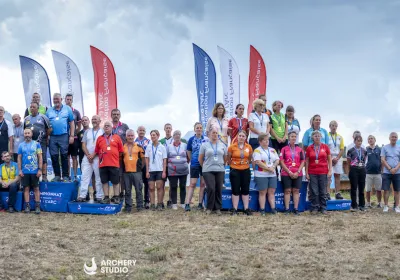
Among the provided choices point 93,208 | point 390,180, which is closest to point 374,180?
point 390,180

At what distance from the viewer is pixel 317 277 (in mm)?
5008

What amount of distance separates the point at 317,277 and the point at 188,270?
1494mm

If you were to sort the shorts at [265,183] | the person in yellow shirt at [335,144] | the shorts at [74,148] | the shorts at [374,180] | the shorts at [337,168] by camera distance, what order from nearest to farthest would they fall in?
1. the shorts at [265,183]
2. the shorts at [74,148]
3. the person in yellow shirt at [335,144]
4. the shorts at [337,168]
5. the shorts at [374,180]

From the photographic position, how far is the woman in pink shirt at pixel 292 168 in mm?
9007

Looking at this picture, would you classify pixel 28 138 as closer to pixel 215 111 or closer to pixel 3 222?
pixel 3 222

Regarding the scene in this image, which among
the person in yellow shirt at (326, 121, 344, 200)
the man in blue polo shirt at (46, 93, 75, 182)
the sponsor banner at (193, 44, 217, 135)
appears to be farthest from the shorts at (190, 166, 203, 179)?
the sponsor banner at (193, 44, 217, 135)

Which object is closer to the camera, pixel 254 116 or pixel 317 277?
pixel 317 277

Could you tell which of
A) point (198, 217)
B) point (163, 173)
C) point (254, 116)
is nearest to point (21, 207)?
point (163, 173)

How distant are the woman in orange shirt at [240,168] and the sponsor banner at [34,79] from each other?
796 cm

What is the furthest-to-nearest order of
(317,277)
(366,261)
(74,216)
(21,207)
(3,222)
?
(21,207) → (74,216) → (3,222) → (366,261) → (317,277)

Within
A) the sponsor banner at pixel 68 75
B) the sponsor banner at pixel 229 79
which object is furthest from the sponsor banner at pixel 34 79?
the sponsor banner at pixel 229 79

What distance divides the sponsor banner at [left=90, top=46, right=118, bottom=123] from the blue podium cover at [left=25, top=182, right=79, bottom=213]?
4.94 metres

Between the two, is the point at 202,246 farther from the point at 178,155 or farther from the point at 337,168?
the point at 337,168

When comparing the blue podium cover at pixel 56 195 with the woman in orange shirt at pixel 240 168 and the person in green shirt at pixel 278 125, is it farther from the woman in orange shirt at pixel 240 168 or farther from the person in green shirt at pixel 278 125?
the person in green shirt at pixel 278 125
